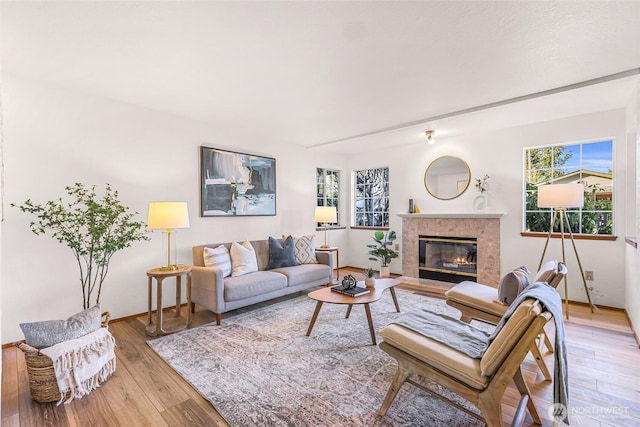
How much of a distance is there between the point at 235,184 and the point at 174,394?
2.96 meters

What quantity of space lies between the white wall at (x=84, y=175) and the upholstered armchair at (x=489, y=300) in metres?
3.15

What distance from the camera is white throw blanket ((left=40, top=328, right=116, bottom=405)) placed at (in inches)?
77.6

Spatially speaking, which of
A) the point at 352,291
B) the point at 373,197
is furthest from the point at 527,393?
the point at 373,197

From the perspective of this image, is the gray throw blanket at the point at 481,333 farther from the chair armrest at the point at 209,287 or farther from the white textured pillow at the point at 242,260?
the white textured pillow at the point at 242,260

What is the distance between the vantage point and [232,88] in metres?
3.05

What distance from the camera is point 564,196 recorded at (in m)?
3.47

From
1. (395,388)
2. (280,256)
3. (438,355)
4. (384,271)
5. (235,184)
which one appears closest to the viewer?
(438,355)

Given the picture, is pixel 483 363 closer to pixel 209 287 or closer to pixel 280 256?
pixel 209 287

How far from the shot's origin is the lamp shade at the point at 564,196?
3.43 metres

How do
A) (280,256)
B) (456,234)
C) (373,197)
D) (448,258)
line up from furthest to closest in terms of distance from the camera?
1. (373,197)
2. (448,258)
3. (456,234)
4. (280,256)

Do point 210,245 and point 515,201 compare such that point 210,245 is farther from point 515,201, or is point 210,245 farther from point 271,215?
point 515,201

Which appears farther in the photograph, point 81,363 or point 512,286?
point 512,286

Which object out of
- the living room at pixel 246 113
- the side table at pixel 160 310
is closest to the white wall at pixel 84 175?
the living room at pixel 246 113

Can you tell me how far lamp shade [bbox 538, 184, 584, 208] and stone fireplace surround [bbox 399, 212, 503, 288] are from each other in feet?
3.12
